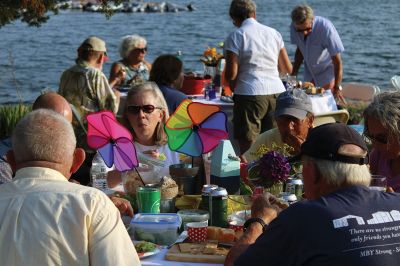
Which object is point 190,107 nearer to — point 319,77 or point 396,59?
point 319,77

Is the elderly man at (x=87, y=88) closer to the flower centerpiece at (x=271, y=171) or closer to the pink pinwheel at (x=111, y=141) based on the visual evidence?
the pink pinwheel at (x=111, y=141)

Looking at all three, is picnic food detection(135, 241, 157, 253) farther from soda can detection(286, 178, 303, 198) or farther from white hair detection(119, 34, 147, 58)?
white hair detection(119, 34, 147, 58)

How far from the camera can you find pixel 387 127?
12.9ft

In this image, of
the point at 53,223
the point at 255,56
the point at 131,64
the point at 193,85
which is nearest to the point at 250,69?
the point at 255,56

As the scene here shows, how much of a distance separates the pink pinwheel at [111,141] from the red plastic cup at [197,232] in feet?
2.25

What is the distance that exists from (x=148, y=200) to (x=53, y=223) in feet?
3.76

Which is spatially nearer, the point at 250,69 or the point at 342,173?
the point at 342,173

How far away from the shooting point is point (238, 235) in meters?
3.33

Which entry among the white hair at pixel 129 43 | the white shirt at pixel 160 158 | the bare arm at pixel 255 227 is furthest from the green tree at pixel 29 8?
the bare arm at pixel 255 227

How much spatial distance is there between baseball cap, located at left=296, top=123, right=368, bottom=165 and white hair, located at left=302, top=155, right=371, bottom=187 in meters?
0.02

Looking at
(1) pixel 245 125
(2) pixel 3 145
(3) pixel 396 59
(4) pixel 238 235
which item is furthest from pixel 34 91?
(4) pixel 238 235

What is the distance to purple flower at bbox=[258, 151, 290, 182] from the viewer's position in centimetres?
356

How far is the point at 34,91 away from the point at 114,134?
1538 cm

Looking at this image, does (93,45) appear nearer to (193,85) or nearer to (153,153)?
(193,85)
